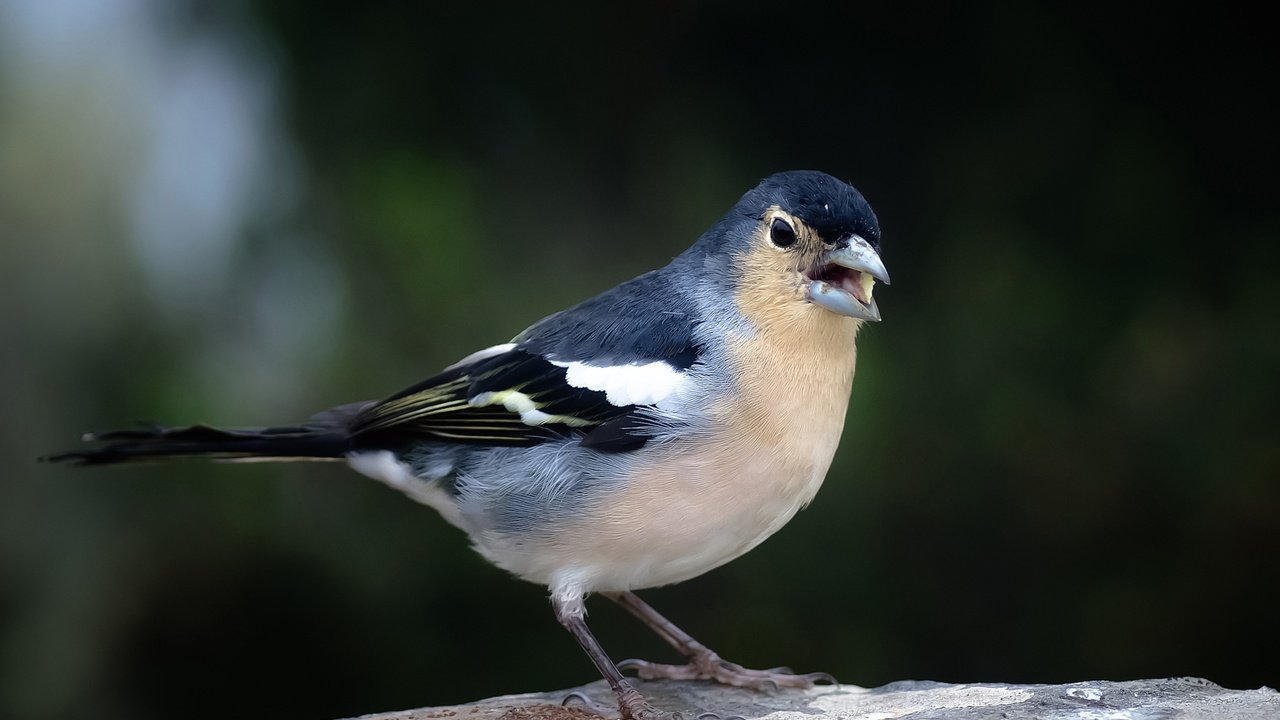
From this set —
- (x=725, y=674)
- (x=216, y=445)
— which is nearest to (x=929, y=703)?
(x=725, y=674)

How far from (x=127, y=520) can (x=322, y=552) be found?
28.2 inches

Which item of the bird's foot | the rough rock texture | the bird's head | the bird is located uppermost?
the bird's head

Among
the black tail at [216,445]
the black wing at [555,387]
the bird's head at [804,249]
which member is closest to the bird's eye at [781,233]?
the bird's head at [804,249]

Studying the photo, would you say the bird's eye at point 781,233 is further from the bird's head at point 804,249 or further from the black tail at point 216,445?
the black tail at point 216,445

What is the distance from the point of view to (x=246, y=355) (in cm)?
437

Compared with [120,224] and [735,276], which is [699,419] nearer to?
[735,276]

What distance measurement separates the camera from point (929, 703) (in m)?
2.88

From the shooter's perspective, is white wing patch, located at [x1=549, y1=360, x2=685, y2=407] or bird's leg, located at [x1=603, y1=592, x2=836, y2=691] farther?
bird's leg, located at [x1=603, y1=592, x2=836, y2=691]

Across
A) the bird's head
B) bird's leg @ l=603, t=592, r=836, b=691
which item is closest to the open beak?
the bird's head

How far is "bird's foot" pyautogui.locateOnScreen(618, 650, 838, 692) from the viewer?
10.5ft

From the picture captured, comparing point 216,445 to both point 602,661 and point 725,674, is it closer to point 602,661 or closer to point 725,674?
point 602,661

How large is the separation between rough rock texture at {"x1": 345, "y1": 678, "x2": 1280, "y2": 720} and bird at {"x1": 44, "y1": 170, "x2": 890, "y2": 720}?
0.20m

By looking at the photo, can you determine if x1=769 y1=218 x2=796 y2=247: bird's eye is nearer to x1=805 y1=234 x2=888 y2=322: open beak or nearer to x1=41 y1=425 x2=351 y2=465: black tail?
x1=805 y1=234 x2=888 y2=322: open beak

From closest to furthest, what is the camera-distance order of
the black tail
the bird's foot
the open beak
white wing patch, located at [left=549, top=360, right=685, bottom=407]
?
the open beak → white wing patch, located at [left=549, top=360, right=685, bottom=407] → the black tail → the bird's foot
